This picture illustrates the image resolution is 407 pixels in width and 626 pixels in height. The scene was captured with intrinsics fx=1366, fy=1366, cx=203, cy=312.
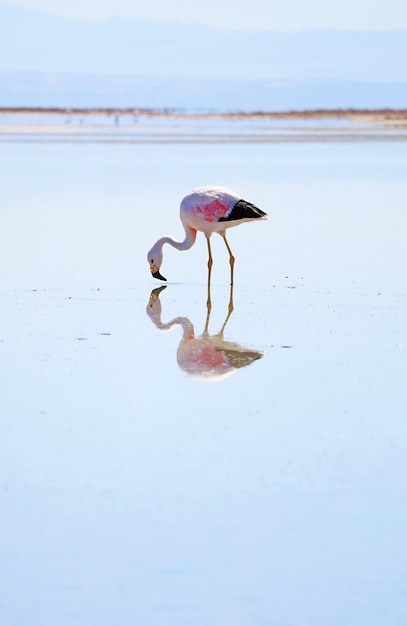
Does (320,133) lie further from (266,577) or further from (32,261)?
(266,577)

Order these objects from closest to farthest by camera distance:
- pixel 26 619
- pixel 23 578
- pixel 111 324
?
pixel 26 619 < pixel 23 578 < pixel 111 324

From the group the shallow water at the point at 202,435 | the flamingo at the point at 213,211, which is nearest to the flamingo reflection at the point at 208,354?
the shallow water at the point at 202,435

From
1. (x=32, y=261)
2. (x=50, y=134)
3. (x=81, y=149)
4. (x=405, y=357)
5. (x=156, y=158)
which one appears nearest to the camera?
(x=405, y=357)

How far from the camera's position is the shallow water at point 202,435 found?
15.9 feet

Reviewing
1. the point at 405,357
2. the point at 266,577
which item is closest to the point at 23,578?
the point at 266,577

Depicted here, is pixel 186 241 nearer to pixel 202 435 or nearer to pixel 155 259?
pixel 155 259

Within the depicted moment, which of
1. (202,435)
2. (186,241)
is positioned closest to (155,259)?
(186,241)

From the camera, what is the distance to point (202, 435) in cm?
669

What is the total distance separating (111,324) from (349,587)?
17.2 feet

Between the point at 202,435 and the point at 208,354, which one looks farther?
the point at 208,354

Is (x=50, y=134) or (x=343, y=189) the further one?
(x=50, y=134)

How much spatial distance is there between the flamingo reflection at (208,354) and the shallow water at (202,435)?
29 mm

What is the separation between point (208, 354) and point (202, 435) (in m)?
2.15

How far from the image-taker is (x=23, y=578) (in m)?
4.89
